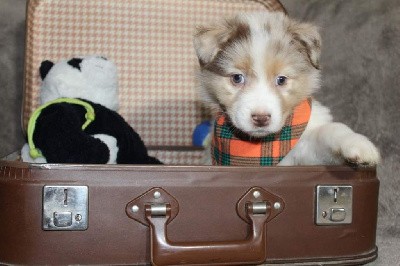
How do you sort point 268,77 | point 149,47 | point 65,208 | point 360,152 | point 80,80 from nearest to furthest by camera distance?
1. point 65,208
2. point 360,152
3. point 268,77
4. point 80,80
5. point 149,47

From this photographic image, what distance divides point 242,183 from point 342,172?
13.5 inches

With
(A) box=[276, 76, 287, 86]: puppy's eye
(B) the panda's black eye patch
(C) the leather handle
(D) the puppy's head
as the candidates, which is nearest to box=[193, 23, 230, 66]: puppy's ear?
(D) the puppy's head

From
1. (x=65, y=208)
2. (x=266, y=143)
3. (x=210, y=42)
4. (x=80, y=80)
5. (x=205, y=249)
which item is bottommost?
(x=205, y=249)

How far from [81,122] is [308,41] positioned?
0.91 meters

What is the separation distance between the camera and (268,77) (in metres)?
2.19

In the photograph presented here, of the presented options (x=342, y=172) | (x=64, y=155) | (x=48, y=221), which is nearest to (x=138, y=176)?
(x=48, y=221)

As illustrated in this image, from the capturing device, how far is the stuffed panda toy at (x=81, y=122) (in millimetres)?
2139

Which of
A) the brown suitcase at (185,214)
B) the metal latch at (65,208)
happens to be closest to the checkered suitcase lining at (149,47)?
the brown suitcase at (185,214)

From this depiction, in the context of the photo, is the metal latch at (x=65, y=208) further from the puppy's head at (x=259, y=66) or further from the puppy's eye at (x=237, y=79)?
the puppy's eye at (x=237, y=79)

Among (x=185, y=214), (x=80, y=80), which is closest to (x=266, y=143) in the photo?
(x=185, y=214)

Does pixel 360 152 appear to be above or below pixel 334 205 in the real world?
above

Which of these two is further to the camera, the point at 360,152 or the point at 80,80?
the point at 80,80

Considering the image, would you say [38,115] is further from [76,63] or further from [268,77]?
[268,77]

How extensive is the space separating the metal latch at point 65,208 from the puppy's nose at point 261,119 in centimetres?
65
